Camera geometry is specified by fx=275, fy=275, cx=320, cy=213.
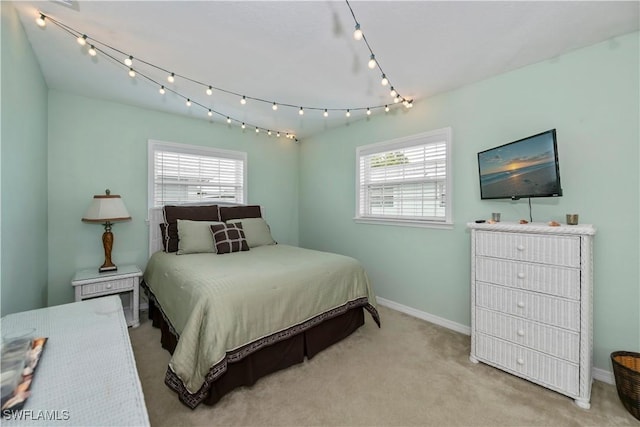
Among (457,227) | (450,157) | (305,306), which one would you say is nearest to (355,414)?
(305,306)

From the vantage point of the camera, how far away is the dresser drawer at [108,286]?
2514 millimetres

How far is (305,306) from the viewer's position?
2.18 metres

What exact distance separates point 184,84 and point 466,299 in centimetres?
344

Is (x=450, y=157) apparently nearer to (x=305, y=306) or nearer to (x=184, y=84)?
(x=305, y=306)

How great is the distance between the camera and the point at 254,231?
11.3 feet

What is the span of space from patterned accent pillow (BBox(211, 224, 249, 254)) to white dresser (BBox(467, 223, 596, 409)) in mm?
2311

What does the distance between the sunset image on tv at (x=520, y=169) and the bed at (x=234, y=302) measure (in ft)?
4.63

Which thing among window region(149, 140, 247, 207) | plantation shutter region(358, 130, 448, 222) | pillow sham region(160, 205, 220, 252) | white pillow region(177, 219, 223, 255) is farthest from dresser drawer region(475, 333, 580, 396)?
window region(149, 140, 247, 207)

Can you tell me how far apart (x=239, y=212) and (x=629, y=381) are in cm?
374

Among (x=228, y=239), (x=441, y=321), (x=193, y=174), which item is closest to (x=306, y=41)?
(x=228, y=239)

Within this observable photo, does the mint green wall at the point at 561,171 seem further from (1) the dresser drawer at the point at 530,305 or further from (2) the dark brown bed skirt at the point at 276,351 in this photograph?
(2) the dark brown bed skirt at the point at 276,351

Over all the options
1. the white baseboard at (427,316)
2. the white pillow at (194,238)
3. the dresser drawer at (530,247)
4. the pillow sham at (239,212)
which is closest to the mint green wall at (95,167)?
the white pillow at (194,238)

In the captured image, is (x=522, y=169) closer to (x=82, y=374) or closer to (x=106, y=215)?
(x=82, y=374)

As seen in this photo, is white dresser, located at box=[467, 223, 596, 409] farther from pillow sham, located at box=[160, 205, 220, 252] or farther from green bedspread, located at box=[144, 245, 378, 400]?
pillow sham, located at box=[160, 205, 220, 252]
